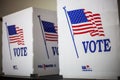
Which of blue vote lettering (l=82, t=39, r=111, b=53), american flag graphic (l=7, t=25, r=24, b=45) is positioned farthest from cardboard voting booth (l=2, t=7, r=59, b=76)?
blue vote lettering (l=82, t=39, r=111, b=53)

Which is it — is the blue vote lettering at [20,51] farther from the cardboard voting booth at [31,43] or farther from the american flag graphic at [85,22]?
the american flag graphic at [85,22]

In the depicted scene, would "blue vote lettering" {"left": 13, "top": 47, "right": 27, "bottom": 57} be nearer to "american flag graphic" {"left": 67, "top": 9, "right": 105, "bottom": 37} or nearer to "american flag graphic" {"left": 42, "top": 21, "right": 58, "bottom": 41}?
"american flag graphic" {"left": 42, "top": 21, "right": 58, "bottom": 41}

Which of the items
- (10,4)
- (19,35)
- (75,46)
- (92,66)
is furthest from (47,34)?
(10,4)

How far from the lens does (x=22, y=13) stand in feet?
4.59

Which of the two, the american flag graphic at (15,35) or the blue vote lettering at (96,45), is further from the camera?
the american flag graphic at (15,35)

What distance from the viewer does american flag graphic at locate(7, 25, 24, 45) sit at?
1393 mm

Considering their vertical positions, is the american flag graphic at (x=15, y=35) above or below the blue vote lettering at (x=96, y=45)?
above

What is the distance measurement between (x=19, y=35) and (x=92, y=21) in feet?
1.88

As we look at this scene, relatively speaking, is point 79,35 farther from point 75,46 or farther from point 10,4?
point 10,4

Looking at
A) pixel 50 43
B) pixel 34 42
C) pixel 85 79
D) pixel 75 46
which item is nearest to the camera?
pixel 85 79

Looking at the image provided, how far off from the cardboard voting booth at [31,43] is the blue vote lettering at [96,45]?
1.30 ft

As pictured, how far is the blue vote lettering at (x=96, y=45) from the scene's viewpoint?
0.97 m

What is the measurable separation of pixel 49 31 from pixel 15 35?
237 mm

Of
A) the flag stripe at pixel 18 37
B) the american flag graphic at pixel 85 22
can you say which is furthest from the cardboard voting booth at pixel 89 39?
the flag stripe at pixel 18 37
